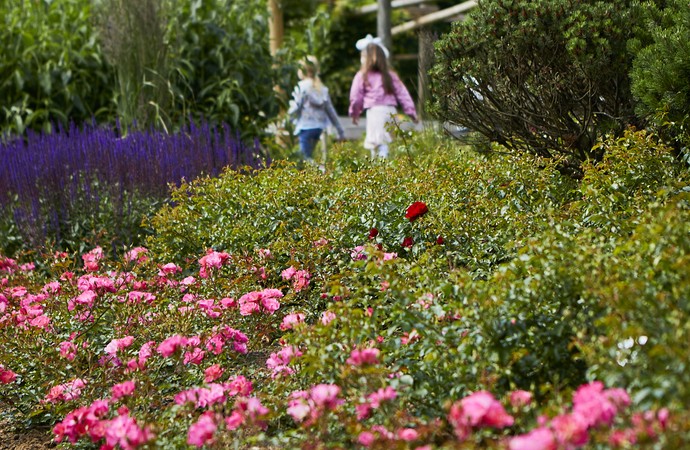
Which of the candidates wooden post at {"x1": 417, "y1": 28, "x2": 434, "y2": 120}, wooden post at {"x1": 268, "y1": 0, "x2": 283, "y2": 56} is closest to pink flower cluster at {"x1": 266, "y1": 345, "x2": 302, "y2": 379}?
wooden post at {"x1": 417, "y1": 28, "x2": 434, "y2": 120}

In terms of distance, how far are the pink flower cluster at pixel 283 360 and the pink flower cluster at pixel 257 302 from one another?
47 cm

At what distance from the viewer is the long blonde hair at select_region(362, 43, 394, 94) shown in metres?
10.0

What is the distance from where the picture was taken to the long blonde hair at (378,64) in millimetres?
10000

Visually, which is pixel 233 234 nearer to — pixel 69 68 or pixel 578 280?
pixel 578 280

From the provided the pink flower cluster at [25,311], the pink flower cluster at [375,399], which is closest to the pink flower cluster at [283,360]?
the pink flower cluster at [375,399]

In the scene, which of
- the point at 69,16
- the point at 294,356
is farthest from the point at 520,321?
the point at 69,16

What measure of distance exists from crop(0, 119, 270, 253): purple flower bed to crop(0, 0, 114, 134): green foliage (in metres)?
1.87

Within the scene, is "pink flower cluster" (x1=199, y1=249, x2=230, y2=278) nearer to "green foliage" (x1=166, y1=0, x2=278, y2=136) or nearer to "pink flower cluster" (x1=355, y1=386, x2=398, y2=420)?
"pink flower cluster" (x1=355, y1=386, x2=398, y2=420)

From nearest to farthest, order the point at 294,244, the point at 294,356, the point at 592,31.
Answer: the point at 294,356 < the point at 294,244 < the point at 592,31

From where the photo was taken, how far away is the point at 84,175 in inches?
235

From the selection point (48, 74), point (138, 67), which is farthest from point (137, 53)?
point (48, 74)

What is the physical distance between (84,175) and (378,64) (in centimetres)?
481

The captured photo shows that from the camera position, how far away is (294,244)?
4262 mm

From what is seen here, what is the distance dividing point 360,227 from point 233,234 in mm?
689
